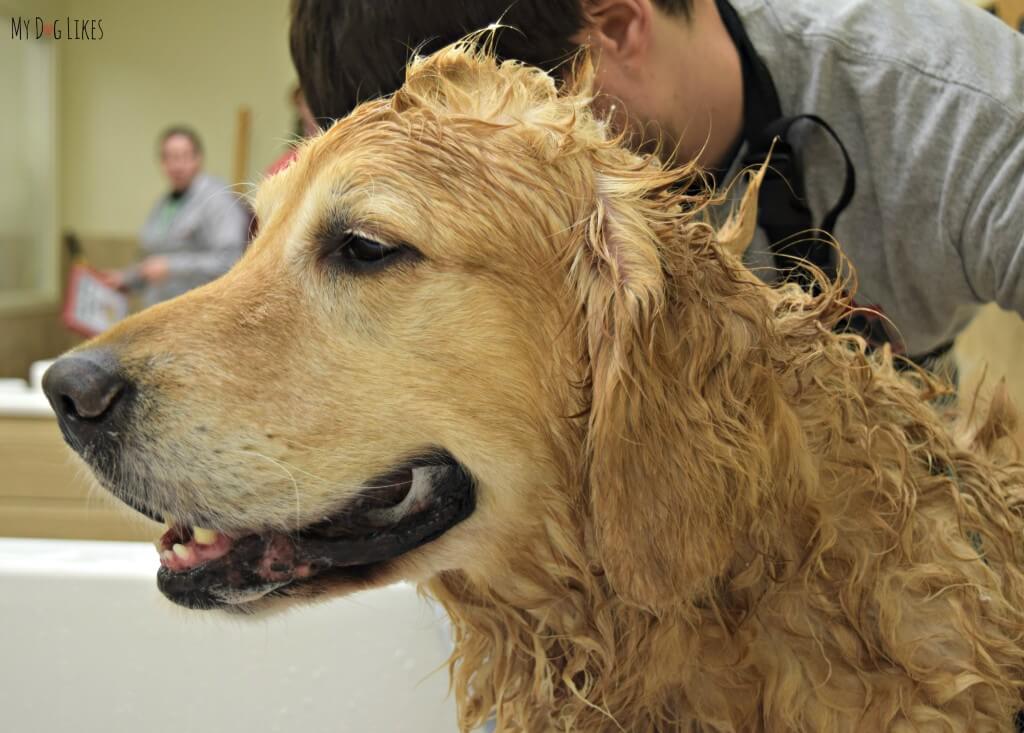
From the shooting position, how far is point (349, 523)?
1.26m

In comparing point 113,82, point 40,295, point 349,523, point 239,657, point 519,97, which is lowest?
point 40,295

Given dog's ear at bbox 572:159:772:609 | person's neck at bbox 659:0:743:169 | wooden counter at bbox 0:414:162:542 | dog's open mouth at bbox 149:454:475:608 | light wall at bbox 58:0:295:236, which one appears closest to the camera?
dog's ear at bbox 572:159:772:609

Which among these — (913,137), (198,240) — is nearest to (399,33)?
(913,137)

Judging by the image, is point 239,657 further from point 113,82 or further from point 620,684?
point 113,82

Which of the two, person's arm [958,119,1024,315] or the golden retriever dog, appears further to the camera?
person's arm [958,119,1024,315]

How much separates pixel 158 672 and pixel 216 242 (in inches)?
144

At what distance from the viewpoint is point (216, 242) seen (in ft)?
17.3

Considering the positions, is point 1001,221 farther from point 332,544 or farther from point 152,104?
point 152,104

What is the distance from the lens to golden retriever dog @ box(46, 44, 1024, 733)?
118cm

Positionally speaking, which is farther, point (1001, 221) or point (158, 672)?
point (158, 672)

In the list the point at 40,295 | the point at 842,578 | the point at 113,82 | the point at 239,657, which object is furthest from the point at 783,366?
the point at 40,295

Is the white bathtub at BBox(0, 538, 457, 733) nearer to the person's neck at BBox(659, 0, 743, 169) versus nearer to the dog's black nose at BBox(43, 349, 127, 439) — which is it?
the dog's black nose at BBox(43, 349, 127, 439)

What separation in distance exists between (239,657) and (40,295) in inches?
319

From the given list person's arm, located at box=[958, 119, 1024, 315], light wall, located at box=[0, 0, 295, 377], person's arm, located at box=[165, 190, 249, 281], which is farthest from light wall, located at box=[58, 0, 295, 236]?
person's arm, located at box=[958, 119, 1024, 315]
